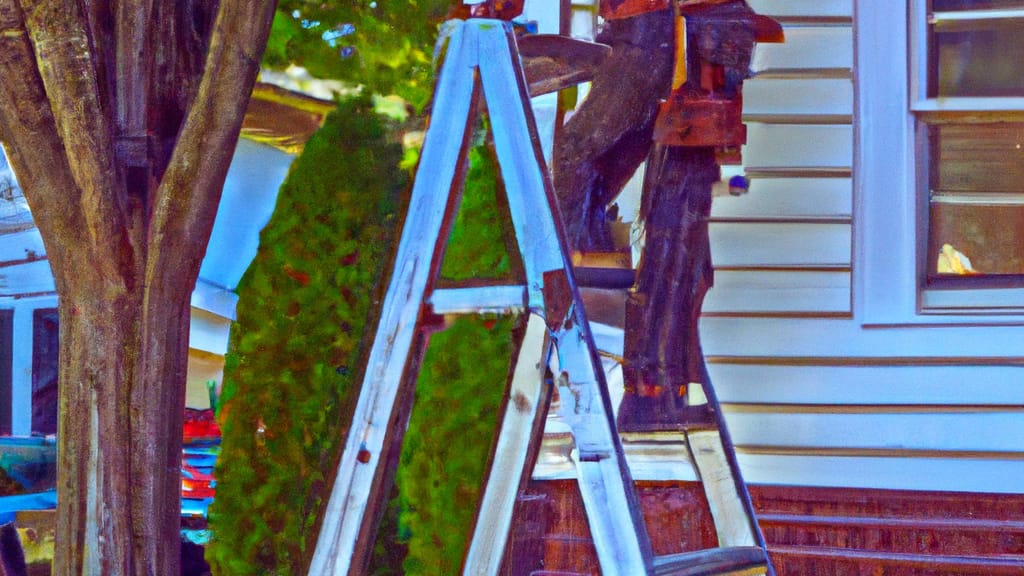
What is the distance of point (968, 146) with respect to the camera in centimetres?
257

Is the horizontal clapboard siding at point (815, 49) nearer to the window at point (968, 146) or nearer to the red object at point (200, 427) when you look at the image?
the window at point (968, 146)

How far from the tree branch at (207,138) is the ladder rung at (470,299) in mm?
620

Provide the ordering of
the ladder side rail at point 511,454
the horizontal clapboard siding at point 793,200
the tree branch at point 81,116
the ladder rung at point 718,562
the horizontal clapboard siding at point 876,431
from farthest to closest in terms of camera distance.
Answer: the horizontal clapboard siding at point 793,200
the horizontal clapboard siding at point 876,431
the ladder side rail at point 511,454
the tree branch at point 81,116
the ladder rung at point 718,562

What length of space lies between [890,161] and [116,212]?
2.08m

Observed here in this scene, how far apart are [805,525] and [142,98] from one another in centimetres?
210

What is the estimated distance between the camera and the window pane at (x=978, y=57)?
2.54 meters

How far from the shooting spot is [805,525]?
2.54 m

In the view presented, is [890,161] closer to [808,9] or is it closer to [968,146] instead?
[968,146]

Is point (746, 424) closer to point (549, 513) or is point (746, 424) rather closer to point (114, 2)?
point (549, 513)

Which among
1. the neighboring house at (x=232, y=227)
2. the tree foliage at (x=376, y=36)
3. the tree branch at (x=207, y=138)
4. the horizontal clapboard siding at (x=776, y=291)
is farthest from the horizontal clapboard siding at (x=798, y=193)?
the tree branch at (x=207, y=138)

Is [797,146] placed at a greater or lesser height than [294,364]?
greater

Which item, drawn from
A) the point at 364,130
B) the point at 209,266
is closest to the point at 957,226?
the point at 364,130

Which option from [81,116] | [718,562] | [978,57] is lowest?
[718,562]

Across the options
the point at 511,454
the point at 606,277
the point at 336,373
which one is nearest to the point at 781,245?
the point at 606,277
